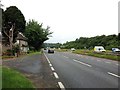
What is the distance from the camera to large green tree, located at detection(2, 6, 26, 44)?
60.9m

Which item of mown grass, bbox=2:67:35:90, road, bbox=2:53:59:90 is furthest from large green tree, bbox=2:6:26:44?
mown grass, bbox=2:67:35:90

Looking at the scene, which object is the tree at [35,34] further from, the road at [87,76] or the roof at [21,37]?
the road at [87,76]

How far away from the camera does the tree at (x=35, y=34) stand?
291 ft

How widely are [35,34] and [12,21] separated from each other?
28.1m

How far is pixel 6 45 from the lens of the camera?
64.7 metres

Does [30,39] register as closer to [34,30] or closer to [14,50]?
[34,30]

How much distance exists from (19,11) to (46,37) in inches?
1235

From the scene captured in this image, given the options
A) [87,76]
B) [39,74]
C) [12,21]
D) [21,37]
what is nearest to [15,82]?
[87,76]

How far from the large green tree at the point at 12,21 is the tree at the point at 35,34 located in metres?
24.6

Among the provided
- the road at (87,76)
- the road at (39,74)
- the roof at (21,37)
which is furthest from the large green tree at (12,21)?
the road at (87,76)

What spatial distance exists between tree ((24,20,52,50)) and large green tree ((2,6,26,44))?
24635 millimetres

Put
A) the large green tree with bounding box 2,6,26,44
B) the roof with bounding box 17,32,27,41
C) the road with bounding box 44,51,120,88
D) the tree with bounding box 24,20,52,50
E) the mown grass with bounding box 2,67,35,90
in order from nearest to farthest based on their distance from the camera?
the mown grass with bounding box 2,67,35,90, the road with bounding box 44,51,120,88, the large green tree with bounding box 2,6,26,44, the roof with bounding box 17,32,27,41, the tree with bounding box 24,20,52,50

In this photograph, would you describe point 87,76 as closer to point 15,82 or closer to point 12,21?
point 15,82

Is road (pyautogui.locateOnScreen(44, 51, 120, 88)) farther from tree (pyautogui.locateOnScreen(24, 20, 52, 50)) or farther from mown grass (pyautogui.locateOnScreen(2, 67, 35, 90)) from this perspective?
tree (pyautogui.locateOnScreen(24, 20, 52, 50))
